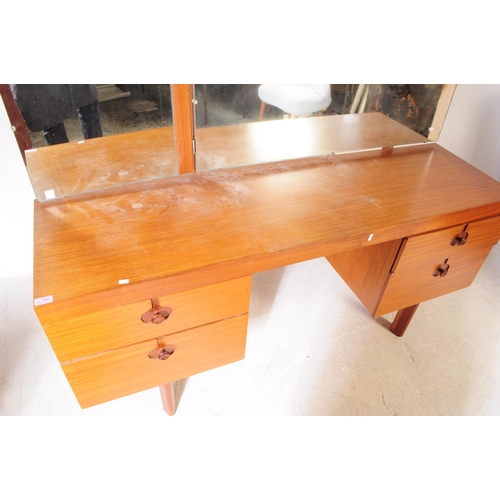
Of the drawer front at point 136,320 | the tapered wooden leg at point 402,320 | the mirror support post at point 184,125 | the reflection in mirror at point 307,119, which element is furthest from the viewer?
the tapered wooden leg at point 402,320

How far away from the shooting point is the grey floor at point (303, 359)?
1.26 metres

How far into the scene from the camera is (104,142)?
1079 millimetres

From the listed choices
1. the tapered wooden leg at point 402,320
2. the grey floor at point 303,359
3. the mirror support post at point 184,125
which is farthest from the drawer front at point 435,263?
the mirror support post at point 184,125

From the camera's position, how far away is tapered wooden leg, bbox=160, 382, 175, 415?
113cm

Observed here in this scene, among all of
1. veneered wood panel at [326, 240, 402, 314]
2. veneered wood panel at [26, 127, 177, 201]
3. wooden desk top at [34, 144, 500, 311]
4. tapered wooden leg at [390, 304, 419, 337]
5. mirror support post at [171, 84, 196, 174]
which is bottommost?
tapered wooden leg at [390, 304, 419, 337]

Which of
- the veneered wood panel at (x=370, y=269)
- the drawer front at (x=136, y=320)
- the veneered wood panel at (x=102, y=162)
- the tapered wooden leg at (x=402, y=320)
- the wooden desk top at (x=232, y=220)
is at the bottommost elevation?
the tapered wooden leg at (x=402, y=320)

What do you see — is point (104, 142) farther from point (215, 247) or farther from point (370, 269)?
point (370, 269)

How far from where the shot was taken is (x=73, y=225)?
0.90 metres

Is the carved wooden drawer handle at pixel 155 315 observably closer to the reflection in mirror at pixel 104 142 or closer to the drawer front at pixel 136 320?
the drawer front at pixel 136 320

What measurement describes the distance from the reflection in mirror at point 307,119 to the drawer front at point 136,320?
0.40 m

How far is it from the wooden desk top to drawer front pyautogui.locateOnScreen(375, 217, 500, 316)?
45 millimetres

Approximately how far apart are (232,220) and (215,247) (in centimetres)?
11

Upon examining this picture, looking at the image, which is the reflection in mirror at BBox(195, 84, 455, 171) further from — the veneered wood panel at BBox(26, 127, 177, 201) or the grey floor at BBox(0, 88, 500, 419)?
the grey floor at BBox(0, 88, 500, 419)

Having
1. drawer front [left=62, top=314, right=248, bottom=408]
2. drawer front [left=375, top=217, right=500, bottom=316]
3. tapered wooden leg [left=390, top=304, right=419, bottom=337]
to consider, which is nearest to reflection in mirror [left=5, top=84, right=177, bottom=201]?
drawer front [left=62, top=314, right=248, bottom=408]
